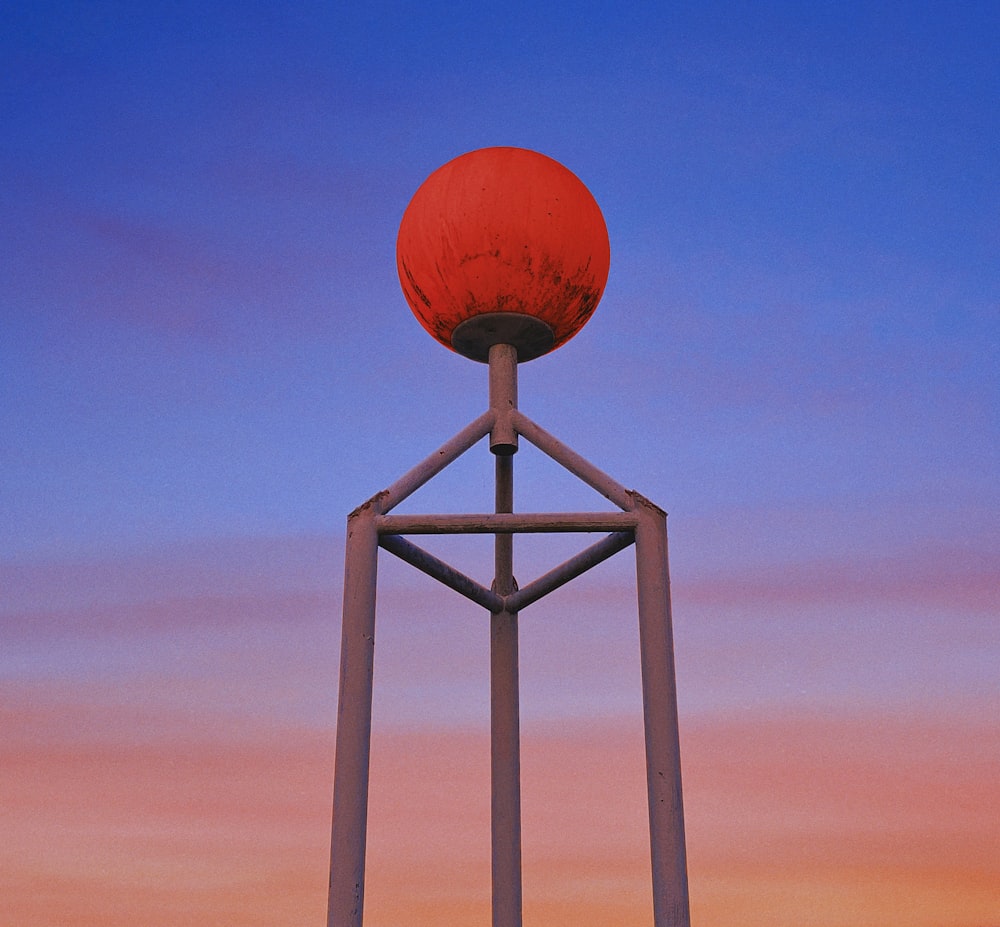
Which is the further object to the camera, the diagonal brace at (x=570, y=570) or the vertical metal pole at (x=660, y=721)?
the diagonal brace at (x=570, y=570)

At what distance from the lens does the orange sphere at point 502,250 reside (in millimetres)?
12930

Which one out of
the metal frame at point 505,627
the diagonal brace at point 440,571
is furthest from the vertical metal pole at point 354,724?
the diagonal brace at point 440,571

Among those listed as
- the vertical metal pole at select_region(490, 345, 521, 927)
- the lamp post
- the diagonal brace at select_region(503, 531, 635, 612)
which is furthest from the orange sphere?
the diagonal brace at select_region(503, 531, 635, 612)

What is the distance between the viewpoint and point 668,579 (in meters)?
12.0

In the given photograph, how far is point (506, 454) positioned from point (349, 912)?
558 cm

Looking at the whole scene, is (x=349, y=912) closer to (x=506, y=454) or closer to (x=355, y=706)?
(x=355, y=706)

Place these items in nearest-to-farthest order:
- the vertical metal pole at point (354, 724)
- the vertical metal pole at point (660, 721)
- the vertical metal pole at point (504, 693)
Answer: the vertical metal pole at point (354, 724) < the vertical metal pole at point (660, 721) < the vertical metal pole at point (504, 693)

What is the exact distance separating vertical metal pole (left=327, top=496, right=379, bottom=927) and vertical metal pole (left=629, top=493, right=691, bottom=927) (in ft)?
9.10

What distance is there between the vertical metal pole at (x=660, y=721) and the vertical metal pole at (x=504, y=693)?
2.21 meters

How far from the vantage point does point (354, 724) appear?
11.2 m

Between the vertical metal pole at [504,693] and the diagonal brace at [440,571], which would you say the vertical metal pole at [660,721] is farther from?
the diagonal brace at [440,571]

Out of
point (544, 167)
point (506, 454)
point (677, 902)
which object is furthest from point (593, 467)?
point (677, 902)

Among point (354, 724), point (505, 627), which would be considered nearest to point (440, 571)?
point (505, 627)

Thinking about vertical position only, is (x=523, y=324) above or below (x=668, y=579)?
above
